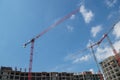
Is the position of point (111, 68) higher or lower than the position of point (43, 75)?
higher

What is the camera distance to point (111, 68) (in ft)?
431

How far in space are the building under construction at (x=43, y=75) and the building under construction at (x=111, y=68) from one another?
9.24 meters

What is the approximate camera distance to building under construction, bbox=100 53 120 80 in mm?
127000

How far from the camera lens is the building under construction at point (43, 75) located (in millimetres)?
112375

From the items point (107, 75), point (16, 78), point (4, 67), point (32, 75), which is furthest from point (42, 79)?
point (107, 75)

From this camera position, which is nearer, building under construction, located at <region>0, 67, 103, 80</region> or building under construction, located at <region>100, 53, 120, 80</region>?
building under construction, located at <region>0, 67, 103, 80</region>

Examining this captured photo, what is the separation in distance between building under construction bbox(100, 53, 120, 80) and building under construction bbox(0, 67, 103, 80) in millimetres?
9237

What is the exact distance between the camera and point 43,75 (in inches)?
4813

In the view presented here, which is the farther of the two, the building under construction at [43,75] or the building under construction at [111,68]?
the building under construction at [111,68]

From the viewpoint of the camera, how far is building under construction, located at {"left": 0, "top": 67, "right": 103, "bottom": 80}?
112375 millimetres

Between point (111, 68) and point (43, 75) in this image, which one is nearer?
point (43, 75)

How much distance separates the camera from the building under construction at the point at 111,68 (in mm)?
127000

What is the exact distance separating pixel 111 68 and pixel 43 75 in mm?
56614

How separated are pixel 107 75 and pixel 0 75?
85.8 metres
